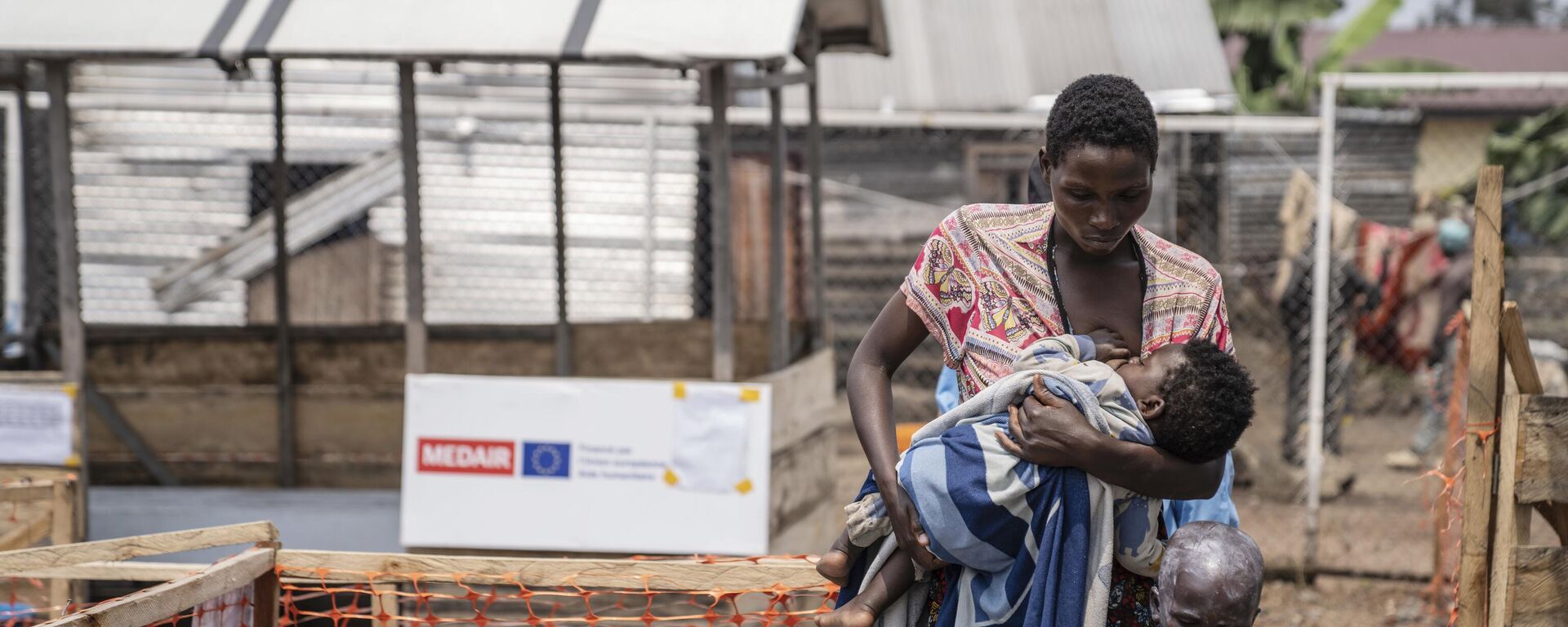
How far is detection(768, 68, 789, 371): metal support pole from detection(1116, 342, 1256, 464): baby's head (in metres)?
4.37

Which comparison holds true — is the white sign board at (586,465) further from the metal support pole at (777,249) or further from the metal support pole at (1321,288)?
the metal support pole at (1321,288)

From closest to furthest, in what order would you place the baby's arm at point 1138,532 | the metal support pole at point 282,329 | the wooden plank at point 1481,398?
the baby's arm at point 1138,532 < the wooden plank at point 1481,398 < the metal support pole at point 282,329

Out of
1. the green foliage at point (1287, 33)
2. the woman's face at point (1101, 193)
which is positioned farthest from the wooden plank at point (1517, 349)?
the green foliage at point (1287, 33)

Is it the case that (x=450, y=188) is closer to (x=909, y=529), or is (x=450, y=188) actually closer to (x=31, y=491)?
(x=31, y=491)

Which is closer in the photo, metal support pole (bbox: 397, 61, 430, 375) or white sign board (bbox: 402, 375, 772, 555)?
white sign board (bbox: 402, 375, 772, 555)

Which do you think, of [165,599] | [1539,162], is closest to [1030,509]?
[165,599]

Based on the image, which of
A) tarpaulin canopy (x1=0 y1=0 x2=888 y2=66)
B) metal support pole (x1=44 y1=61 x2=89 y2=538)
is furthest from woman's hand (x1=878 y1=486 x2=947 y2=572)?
metal support pole (x1=44 y1=61 x2=89 y2=538)

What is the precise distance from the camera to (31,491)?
470cm

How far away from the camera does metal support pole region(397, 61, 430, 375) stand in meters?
5.56

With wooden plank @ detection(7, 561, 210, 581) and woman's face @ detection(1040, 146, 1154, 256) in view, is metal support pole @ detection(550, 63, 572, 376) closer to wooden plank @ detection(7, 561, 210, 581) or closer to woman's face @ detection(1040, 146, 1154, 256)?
wooden plank @ detection(7, 561, 210, 581)

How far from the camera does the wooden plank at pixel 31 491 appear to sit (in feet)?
15.1

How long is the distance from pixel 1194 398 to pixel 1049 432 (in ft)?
0.74

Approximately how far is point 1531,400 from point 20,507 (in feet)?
16.6

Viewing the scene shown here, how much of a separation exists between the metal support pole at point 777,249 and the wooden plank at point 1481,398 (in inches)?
147
